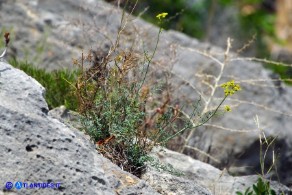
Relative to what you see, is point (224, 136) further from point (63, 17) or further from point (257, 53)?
point (257, 53)

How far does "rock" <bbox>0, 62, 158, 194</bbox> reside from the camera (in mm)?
3906

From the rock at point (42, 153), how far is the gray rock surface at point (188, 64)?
2.89 m

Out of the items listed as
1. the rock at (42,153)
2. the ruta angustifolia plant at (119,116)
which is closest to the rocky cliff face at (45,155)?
the rock at (42,153)

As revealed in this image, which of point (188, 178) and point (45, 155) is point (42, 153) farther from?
point (188, 178)

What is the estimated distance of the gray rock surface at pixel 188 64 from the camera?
745 cm

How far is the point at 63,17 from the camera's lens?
27.2 ft

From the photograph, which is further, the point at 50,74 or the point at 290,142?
the point at 290,142

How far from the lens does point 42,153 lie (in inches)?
157

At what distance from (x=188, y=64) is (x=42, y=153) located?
4243mm

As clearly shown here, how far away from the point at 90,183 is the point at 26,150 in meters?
0.38

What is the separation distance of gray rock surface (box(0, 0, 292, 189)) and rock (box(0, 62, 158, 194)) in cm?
289

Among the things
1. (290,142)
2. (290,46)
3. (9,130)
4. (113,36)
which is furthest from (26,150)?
(290,46)

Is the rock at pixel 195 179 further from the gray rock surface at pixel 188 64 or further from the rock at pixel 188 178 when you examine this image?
the gray rock surface at pixel 188 64

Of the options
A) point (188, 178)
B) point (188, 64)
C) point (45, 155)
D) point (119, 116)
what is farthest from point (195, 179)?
point (188, 64)
